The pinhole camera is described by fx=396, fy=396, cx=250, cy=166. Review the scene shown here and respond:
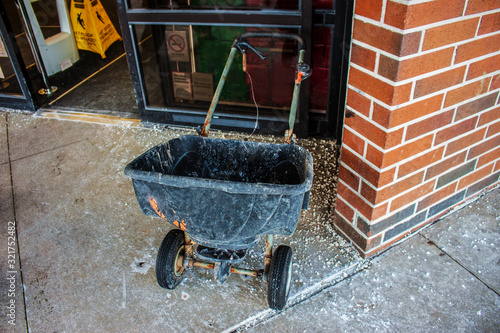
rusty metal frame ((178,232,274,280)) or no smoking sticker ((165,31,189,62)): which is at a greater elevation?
no smoking sticker ((165,31,189,62))

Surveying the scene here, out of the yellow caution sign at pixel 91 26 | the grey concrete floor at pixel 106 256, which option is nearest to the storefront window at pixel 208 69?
the grey concrete floor at pixel 106 256

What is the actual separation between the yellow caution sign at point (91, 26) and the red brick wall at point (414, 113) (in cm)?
417

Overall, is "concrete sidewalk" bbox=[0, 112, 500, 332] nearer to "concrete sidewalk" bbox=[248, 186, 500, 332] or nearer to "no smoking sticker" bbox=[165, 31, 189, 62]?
"concrete sidewalk" bbox=[248, 186, 500, 332]

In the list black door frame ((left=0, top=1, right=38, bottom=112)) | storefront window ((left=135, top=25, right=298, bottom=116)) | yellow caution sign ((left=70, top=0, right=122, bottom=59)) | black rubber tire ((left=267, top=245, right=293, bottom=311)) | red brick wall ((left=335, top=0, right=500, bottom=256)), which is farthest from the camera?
yellow caution sign ((left=70, top=0, right=122, bottom=59))

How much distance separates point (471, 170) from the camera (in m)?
2.57

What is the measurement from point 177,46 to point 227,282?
2240 millimetres

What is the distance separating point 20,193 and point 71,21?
9.66 ft

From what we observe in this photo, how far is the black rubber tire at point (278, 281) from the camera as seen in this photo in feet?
6.45

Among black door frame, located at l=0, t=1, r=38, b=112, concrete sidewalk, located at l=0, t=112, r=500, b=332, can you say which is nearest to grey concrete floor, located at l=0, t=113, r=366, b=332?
concrete sidewalk, located at l=0, t=112, r=500, b=332

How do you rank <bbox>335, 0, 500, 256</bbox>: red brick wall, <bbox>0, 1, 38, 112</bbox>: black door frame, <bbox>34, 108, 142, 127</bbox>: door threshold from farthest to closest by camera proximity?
<bbox>34, 108, 142, 127</bbox>: door threshold → <bbox>0, 1, 38, 112</bbox>: black door frame → <bbox>335, 0, 500, 256</bbox>: red brick wall

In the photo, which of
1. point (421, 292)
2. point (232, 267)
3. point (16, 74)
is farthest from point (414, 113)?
point (16, 74)

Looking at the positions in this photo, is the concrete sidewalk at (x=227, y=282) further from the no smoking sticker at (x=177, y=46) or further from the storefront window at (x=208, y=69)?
the no smoking sticker at (x=177, y=46)

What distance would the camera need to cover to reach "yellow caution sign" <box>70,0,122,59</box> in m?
4.96

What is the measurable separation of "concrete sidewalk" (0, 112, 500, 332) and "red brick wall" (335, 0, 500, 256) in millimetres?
183
